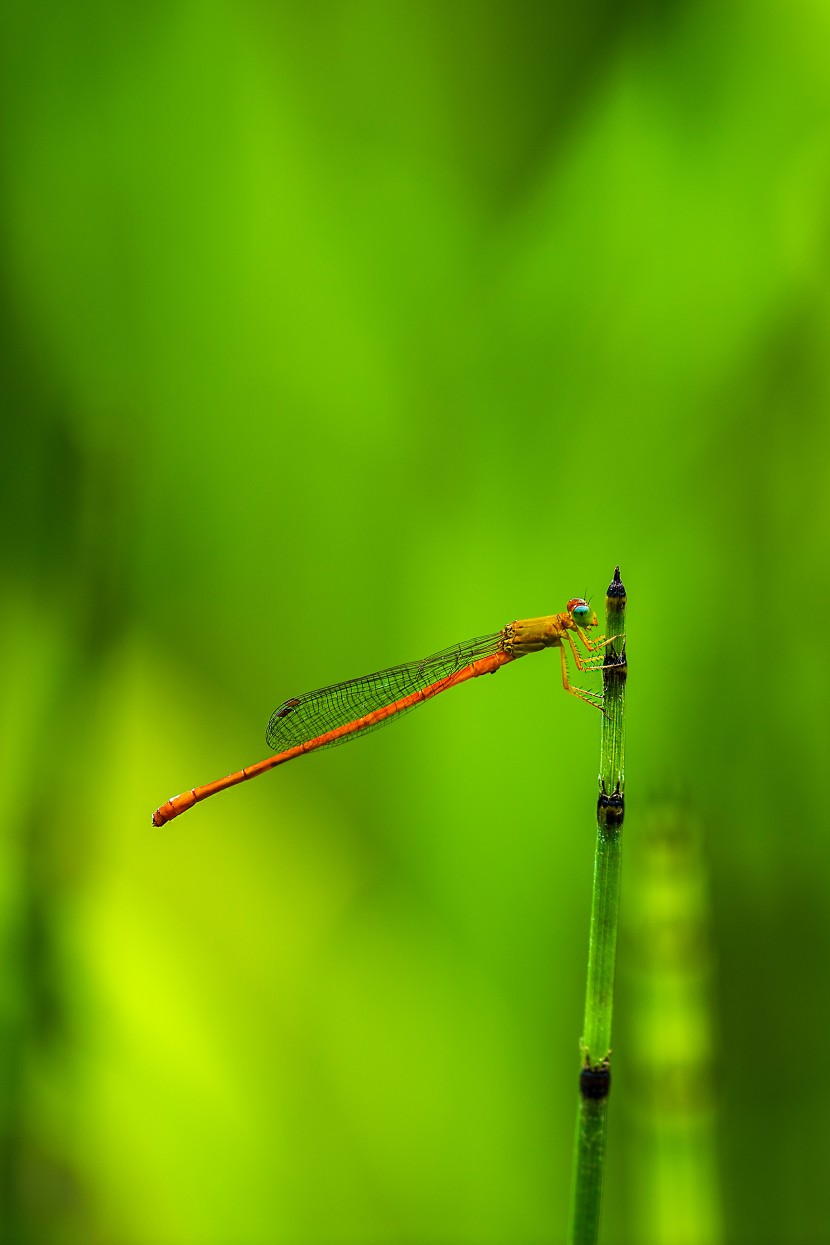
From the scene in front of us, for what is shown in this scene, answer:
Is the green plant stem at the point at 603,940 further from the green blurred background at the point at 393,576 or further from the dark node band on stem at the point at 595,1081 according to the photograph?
the green blurred background at the point at 393,576

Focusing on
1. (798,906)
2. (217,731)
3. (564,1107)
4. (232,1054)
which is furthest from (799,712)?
(232,1054)

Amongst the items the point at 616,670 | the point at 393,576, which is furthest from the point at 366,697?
the point at 616,670

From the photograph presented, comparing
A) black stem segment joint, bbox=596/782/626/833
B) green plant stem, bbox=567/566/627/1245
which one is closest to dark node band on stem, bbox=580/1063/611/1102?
green plant stem, bbox=567/566/627/1245

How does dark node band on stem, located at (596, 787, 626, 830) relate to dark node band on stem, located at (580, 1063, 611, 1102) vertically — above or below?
above

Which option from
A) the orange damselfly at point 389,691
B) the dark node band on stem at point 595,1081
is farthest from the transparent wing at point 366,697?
the dark node band on stem at point 595,1081

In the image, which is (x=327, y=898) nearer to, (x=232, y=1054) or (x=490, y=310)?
(x=232, y=1054)

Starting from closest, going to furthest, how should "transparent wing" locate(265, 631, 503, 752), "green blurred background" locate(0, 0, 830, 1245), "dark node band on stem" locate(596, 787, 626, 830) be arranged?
"dark node band on stem" locate(596, 787, 626, 830), "green blurred background" locate(0, 0, 830, 1245), "transparent wing" locate(265, 631, 503, 752)

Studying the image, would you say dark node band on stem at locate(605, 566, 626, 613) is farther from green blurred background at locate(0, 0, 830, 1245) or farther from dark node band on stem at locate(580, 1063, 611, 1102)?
green blurred background at locate(0, 0, 830, 1245)

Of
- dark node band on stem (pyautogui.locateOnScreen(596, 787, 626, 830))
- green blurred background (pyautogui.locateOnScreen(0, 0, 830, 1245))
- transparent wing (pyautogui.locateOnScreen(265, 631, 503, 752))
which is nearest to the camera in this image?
dark node band on stem (pyautogui.locateOnScreen(596, 787, 626, 830))
